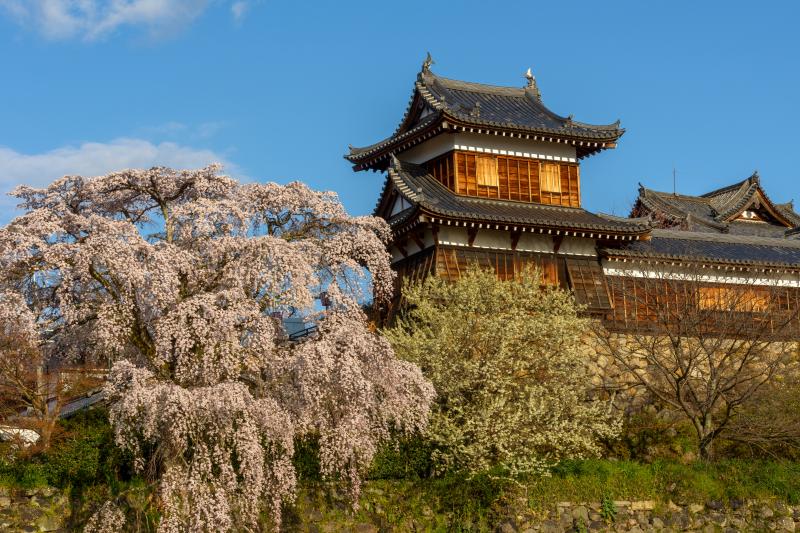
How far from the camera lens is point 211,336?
68.8ft

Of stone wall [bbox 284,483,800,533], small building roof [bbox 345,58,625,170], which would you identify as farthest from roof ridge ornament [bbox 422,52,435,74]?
stone wall [bbox 284,483,800,533]

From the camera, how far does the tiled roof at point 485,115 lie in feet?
113

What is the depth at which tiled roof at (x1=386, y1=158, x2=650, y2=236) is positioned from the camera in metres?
32.0

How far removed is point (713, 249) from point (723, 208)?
14.9m

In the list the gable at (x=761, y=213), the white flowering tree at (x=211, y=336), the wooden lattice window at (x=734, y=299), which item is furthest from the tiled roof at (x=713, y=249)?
the white flowering tree at (x=211, y=336)

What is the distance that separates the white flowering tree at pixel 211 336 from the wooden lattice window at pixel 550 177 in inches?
512

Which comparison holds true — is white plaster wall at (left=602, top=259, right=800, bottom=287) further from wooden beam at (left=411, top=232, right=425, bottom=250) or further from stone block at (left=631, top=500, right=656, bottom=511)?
stone block at (left=631, top=500, right=656, bottom=511)

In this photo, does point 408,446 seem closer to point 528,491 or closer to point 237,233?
point 528,491

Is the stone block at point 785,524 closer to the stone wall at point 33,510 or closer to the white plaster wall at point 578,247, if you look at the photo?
the white plaster wall at point 578,247

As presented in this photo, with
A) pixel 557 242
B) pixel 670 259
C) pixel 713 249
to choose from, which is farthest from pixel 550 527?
pixel 713 249

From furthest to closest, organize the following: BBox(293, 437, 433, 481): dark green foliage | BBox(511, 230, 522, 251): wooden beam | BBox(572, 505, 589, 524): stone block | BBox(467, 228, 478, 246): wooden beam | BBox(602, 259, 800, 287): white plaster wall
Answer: BBox(602, 259, 800, 287): white plaster wall, BBox(511, 230, 522, 251): wooden beam, BBox(467, 228, 478, 246): wooden beam, BBox(572, 505, 589, 524): stone block, BBox(293, 437, 433, 481): dark green foliage

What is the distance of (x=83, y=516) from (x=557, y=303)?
541 inches

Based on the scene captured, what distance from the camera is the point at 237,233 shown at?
2303cm

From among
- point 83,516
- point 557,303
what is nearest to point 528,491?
point 557,303
